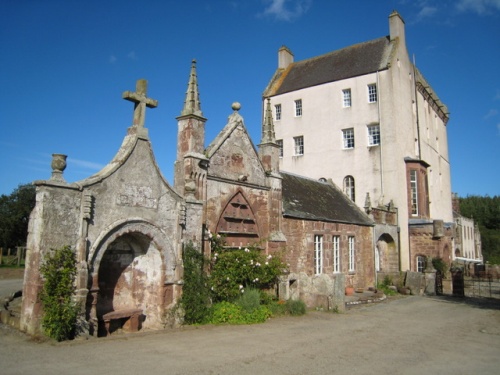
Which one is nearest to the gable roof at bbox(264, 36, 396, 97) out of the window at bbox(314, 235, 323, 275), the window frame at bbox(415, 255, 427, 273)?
the window frame at bbox(415, 255, 427, 273)

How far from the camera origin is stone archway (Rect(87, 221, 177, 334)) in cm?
1132

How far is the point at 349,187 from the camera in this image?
29.9 metres

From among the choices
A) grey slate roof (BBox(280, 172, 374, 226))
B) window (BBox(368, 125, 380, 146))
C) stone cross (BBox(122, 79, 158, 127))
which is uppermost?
window (BBox(368, 125, 380, 146))

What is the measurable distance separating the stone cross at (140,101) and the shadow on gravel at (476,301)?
15.4 meters

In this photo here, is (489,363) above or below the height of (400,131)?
below

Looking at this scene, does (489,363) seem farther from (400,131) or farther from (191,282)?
(400,131)

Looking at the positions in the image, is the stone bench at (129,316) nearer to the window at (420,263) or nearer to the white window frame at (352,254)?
the white window frame at (352,254)

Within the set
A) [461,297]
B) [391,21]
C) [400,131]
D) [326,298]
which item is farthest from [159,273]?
[391,21]

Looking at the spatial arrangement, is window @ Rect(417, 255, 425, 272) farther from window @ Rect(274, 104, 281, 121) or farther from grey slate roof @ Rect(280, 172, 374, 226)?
window @ Rect(274, 104, 281, 121)

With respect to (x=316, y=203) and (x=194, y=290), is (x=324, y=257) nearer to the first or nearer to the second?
(x=316, y=203)

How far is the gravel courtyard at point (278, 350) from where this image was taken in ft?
24.8

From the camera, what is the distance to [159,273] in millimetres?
11594

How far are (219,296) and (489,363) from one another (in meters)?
7.47

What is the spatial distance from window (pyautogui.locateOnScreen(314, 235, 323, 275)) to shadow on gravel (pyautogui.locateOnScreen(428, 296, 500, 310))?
6186 millimetres
